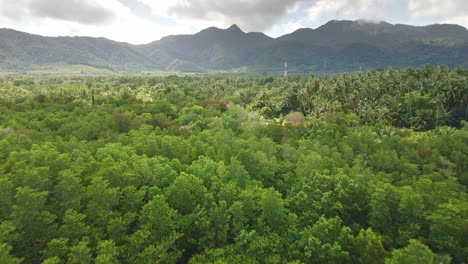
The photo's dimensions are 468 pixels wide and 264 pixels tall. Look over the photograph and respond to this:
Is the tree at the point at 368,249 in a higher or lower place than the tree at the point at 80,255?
lower

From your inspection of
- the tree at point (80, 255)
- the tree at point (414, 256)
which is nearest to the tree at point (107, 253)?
the tree at point (80, 255)

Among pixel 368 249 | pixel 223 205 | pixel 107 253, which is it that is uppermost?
pixel 223 205

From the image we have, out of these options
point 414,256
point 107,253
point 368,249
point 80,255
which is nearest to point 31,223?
point 80,255

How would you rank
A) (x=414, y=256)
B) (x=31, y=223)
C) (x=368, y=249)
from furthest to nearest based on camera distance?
(x=368, y=249)
(x=31, y=223)
(x=414, y=256)

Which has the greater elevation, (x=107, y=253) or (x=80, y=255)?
(x=80, y=255)

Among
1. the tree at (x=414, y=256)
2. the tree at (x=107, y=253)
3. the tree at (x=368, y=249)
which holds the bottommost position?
the tree at (x=368, y=249)

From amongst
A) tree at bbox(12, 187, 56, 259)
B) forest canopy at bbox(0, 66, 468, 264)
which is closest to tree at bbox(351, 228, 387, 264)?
forest canopy at bbox(0, 66, 468, 264)

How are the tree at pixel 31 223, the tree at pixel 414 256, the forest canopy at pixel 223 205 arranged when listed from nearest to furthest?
the tree at pixel 414 256, the tree at pixel 31 223, the forest canopy at pixel 223 205

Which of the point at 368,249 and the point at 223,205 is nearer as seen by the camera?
the point at 368,249

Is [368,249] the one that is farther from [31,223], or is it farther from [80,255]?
[31,223]

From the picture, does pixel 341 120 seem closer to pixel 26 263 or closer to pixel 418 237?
pixel 418 237

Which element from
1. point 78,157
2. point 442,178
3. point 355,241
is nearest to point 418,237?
point 355,241

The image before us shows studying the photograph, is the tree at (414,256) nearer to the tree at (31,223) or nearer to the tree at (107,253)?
the tree at (107,253)
